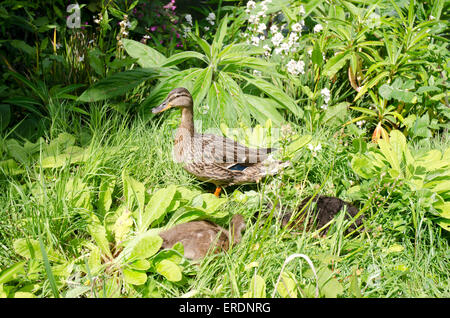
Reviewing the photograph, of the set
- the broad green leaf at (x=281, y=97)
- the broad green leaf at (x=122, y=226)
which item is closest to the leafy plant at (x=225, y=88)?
the broad green leaf at (x=281, y=97)

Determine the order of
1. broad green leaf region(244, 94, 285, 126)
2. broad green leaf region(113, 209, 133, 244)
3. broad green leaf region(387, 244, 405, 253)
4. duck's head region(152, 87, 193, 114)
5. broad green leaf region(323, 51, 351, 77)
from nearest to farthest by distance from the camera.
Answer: broad green leaf region(113, 209, 133, 244) < broad green leaf region(387, 244, 405, 253) < duck's head region(152, 87, 193, 114) < broad green leaf region(244, 94, 285, 126) < broad green leaf region(323, 51, 351, 77)

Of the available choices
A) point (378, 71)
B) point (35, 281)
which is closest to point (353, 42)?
point (378, 71)

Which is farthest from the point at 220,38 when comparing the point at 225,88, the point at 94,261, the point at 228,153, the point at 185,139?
the point at 94,261

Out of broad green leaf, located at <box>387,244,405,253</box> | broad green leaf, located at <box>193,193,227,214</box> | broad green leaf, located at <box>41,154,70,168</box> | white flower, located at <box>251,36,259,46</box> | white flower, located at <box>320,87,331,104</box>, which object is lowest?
broad green leaf, located at <box>387,244,405,253</box>

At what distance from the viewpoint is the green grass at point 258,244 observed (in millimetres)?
2117

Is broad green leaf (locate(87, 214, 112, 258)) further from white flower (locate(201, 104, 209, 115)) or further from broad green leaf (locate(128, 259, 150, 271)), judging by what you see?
white flower (locate(201, 104, 209, 115))

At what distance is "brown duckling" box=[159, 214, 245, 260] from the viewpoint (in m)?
2.28

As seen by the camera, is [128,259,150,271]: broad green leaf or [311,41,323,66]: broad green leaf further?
[311,41,323,66]: broad green leaf

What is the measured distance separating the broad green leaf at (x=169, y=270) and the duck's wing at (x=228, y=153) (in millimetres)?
1008

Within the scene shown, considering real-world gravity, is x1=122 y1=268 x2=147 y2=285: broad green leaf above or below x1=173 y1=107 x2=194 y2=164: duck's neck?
below

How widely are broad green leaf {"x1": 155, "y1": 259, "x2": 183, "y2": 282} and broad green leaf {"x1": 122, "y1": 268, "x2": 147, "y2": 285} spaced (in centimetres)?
8

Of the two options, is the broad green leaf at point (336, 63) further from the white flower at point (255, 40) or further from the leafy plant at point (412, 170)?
the leafy plant at point (412, 170)

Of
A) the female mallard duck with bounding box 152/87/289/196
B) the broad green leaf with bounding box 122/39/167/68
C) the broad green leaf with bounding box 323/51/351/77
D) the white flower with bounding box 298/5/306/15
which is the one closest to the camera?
the female mallard duck with bounding box 152/87/289/196

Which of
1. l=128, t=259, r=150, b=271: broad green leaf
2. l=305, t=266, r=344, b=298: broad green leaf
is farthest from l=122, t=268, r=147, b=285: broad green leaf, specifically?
l=305, t=266, r=344, b=298: broad green leaf
